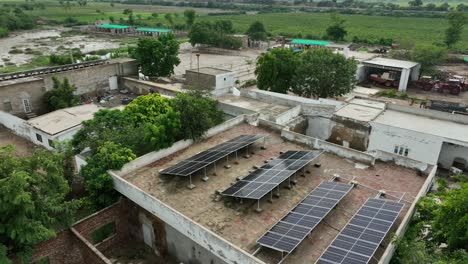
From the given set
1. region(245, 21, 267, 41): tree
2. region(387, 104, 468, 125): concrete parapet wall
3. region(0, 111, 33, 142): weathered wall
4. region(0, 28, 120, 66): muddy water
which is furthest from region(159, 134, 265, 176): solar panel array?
region(245, 21, 267, 41): tree

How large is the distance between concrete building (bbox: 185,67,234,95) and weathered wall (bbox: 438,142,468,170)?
60.6ft

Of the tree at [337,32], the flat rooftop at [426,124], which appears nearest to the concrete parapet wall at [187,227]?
the flat rooftop at [426,124]

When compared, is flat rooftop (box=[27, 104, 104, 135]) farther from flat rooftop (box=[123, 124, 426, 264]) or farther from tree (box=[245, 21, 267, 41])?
tree (box=[245, 21, 267, 41])

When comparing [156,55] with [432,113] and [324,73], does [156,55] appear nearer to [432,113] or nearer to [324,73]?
[324,73]

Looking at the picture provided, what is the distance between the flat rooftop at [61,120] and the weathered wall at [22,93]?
4.88 m

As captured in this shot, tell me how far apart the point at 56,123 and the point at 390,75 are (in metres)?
40.7

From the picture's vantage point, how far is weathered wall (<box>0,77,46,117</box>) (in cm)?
2898

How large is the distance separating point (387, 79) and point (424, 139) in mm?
26178

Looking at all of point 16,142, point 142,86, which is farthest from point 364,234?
point 142,86

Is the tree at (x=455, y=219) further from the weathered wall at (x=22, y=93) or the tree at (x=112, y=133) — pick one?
the weathered wall at (x=22, y=93)

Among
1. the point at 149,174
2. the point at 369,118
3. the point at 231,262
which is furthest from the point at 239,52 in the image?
the point at 231,262

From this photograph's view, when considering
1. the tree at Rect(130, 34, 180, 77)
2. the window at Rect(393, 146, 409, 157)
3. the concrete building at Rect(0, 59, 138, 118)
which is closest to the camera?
the window at Rect(393, 146, 409, 157)

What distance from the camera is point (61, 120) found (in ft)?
84.6

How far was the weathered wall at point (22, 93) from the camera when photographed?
29.0 m
